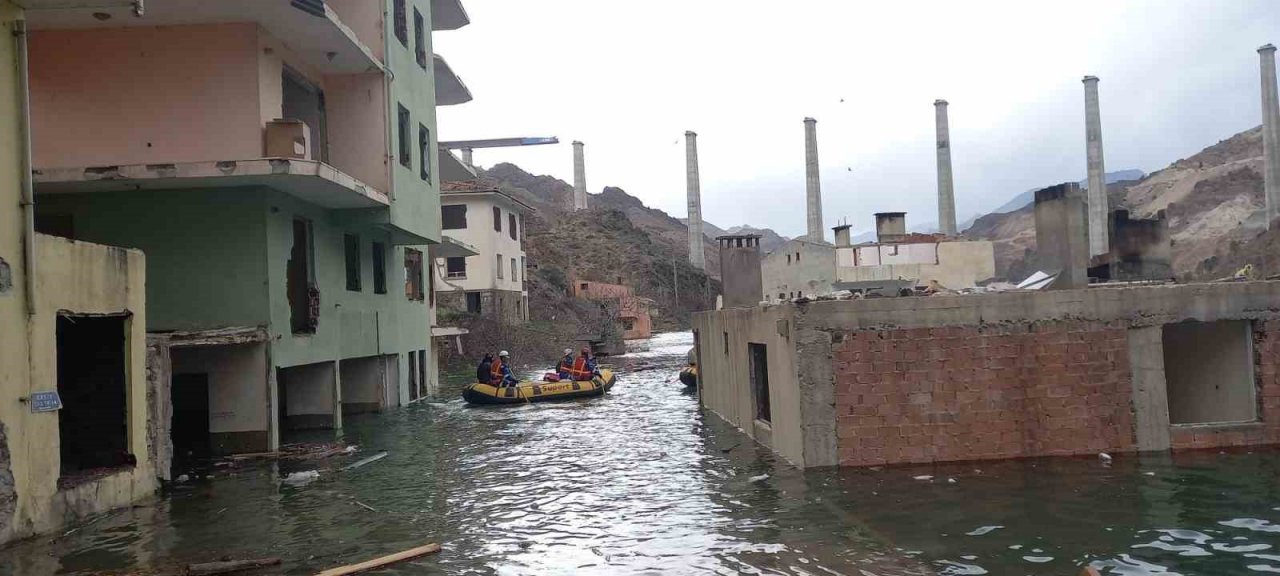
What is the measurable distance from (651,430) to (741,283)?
3.97m

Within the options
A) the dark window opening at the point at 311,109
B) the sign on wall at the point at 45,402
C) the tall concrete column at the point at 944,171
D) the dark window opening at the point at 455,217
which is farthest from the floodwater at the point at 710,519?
the tall concrete column at the point at 944,171

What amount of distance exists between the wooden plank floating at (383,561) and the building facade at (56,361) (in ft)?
12.8

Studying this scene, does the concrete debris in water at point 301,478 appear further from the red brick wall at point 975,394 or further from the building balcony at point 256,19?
the red brick wall at point 975,394

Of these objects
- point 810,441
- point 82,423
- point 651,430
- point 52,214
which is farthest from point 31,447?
point 651,430

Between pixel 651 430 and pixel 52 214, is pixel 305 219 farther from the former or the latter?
pixel 651 430

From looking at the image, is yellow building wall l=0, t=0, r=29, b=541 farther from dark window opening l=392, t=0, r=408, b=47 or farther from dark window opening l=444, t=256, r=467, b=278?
dark window opening l=444, t=256, r=467, b=278

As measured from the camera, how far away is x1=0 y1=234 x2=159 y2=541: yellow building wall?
34.6ft

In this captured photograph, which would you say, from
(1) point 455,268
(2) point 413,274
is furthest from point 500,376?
(1) point 455,268

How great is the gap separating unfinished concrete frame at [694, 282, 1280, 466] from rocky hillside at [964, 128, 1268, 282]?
143 feet

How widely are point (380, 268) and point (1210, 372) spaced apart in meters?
18.8

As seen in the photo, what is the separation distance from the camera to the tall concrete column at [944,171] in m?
66.9

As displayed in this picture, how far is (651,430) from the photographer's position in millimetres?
20938

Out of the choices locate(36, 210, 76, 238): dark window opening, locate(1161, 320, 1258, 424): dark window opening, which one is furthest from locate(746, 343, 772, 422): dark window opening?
locate(36, 210, 76, 238): dark window opening

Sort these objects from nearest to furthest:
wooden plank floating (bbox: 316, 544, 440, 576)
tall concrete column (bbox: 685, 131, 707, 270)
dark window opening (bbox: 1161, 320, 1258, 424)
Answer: wooden plank floating (bbox: 316, 544, 440, 576), dark window opening (bbox: 1161, 320, 1258, 424), tall concrete column (bbox: 685, 131, 707, 270)
